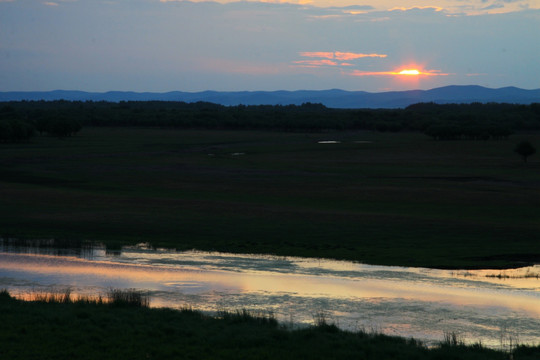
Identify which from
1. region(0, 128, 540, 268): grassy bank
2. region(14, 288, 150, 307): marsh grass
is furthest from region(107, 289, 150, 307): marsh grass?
region(0, 128, 540, 268): grassy bank

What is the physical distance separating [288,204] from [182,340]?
113 feet

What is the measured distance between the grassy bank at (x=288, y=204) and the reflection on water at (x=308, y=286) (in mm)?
2725

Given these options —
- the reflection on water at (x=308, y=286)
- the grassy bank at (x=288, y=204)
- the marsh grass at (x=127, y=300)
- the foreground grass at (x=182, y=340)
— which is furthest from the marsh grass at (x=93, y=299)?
the grassy bank at (x=288, y=204)

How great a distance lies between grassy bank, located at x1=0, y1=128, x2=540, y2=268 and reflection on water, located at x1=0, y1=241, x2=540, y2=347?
2.72 m

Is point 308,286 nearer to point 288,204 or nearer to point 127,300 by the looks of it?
point 127,300

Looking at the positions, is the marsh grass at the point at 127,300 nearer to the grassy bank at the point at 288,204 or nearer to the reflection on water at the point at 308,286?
the reflection on water at the point at 308,286

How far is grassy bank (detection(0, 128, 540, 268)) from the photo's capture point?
34.2m

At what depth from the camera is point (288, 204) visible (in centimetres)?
4934

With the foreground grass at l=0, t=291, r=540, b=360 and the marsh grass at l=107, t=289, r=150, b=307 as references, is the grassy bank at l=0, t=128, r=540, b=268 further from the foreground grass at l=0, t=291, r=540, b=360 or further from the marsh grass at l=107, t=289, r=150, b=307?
the foreground grass at l=0, t=291, r=540, b=360

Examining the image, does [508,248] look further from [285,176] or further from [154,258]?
[285,176]

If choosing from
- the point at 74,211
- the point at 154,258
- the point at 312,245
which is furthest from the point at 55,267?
the point at 74,211

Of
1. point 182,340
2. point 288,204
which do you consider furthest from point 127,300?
point 288,204

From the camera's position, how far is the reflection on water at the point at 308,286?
19281 mm

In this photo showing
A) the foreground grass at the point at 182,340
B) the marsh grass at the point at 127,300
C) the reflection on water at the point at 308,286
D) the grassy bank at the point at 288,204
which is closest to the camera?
the foreground grass at the point at 182,340
